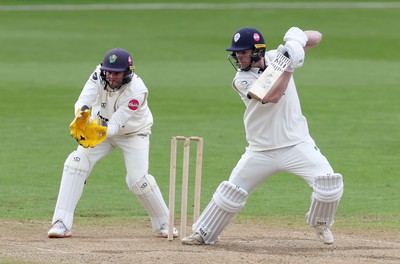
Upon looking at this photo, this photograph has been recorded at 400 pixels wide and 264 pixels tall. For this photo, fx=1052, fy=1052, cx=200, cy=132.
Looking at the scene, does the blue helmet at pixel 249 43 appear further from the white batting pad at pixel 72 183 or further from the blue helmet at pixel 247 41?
the white batting pad at pixel 72 183

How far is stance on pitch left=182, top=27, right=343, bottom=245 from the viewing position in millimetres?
9484

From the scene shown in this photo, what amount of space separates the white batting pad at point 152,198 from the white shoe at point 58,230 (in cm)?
80

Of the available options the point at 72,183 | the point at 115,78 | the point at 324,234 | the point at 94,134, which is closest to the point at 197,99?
the point at 72,183

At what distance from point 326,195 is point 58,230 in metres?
2.69

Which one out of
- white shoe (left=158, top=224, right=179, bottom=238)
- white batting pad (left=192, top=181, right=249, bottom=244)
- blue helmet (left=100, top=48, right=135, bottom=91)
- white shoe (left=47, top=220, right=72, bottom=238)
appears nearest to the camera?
white batting pad (left=192, top=181, right=249, bottom=244)

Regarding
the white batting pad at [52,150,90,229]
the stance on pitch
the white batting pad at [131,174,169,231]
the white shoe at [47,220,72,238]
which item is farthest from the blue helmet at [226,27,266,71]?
the white shoe at [47,220,72,238]

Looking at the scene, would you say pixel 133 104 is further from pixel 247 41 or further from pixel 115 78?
pixel 247 41

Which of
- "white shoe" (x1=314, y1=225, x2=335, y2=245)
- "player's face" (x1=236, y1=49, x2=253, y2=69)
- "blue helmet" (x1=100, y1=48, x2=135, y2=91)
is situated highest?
"player's face" (x1=236, y1=49, x2=253, y2=69)

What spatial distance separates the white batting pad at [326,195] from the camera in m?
9.45

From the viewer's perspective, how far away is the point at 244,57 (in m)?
9.59

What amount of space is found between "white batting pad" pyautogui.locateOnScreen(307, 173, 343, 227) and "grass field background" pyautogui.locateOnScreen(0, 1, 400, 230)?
5.61 feet

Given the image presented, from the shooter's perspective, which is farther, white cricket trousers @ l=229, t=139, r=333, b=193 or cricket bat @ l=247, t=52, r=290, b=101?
white cricket trousers @ l=229, t=139, r=333, b=193

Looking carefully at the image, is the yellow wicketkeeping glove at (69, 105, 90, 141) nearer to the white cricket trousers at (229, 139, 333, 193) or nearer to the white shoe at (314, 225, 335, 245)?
the white cricket trousers at (229, 139, 333, 193)

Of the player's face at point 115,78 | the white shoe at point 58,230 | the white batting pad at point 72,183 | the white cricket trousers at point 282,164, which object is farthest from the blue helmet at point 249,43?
the white shoe at point 58,230
